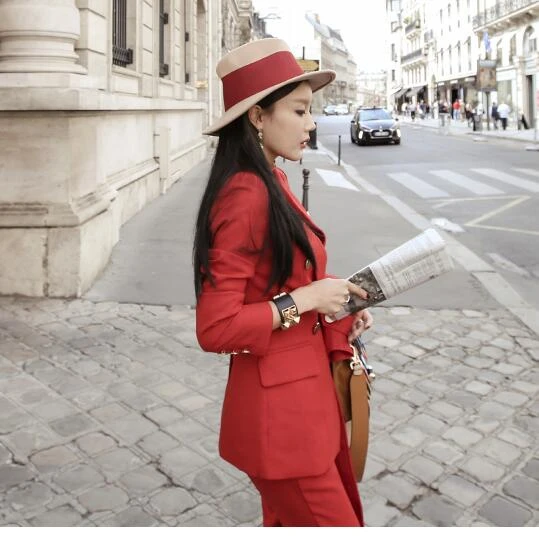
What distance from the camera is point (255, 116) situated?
1822 millimetres

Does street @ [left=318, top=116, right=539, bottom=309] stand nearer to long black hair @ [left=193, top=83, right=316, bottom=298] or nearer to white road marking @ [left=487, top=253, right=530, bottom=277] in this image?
white road marking @ [left=487, top=253, right=530, bottom=277]

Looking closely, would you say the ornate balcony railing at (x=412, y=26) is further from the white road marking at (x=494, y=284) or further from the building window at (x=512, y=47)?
the white road marking at (x=494, y=284)

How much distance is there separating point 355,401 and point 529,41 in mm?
47391

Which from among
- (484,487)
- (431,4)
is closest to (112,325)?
(484,487)

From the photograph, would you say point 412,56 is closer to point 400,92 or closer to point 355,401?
point 400,92

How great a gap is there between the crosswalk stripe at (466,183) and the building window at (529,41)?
28.9 m

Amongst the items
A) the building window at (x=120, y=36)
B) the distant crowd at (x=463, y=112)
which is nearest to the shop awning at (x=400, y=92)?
the distant crowd at (x=463, y=112)

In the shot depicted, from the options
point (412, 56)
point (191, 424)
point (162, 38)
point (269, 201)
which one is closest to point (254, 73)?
point (269, 201)

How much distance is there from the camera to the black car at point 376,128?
29.5 meters

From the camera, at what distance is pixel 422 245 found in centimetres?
189

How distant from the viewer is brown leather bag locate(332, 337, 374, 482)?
1.92 meters

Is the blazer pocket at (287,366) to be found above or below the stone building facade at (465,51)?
below

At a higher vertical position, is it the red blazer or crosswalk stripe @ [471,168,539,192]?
crosswalk stripe @ [471,168,539,192]

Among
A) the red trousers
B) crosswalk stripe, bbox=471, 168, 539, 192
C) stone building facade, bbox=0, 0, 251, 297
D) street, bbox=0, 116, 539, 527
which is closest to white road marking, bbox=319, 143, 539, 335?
street, bbox=0, 116, 539, 527
